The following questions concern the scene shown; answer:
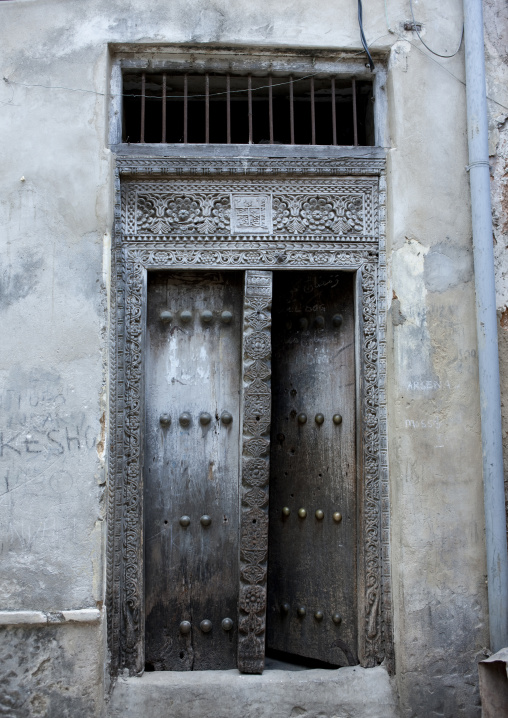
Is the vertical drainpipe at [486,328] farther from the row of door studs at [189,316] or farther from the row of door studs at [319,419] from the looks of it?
the row of door studs at [189,316]

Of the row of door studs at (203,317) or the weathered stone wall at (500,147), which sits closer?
the weathered stone wall at (500,147)

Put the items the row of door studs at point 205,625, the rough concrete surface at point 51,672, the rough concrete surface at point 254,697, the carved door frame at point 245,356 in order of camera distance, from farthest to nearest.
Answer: the row of door studs at point 205,625 < the carved door frame at point 245,356 < the rough concrete surface at point 254,697 < the rough concrete surface at point 51,672

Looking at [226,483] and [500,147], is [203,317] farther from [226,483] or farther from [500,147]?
[500,147]

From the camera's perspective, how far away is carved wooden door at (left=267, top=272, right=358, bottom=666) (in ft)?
11.2

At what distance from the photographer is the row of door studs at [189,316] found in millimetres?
3408

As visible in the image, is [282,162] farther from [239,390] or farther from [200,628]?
[200,628]

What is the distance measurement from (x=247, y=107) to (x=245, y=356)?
149 cm

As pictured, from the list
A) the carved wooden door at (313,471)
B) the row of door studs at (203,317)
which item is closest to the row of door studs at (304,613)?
the carved wooden door at (313,471)

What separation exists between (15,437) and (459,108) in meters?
2.76

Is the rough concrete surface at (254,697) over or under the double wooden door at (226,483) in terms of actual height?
under

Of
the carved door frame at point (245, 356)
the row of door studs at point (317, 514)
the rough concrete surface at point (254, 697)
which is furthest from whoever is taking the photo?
the row of door studs at point (317, 514)

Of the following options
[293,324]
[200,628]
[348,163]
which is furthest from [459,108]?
[200,628]

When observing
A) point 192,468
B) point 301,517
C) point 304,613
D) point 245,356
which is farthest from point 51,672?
point 245,356

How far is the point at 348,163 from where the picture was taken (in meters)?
3.35
